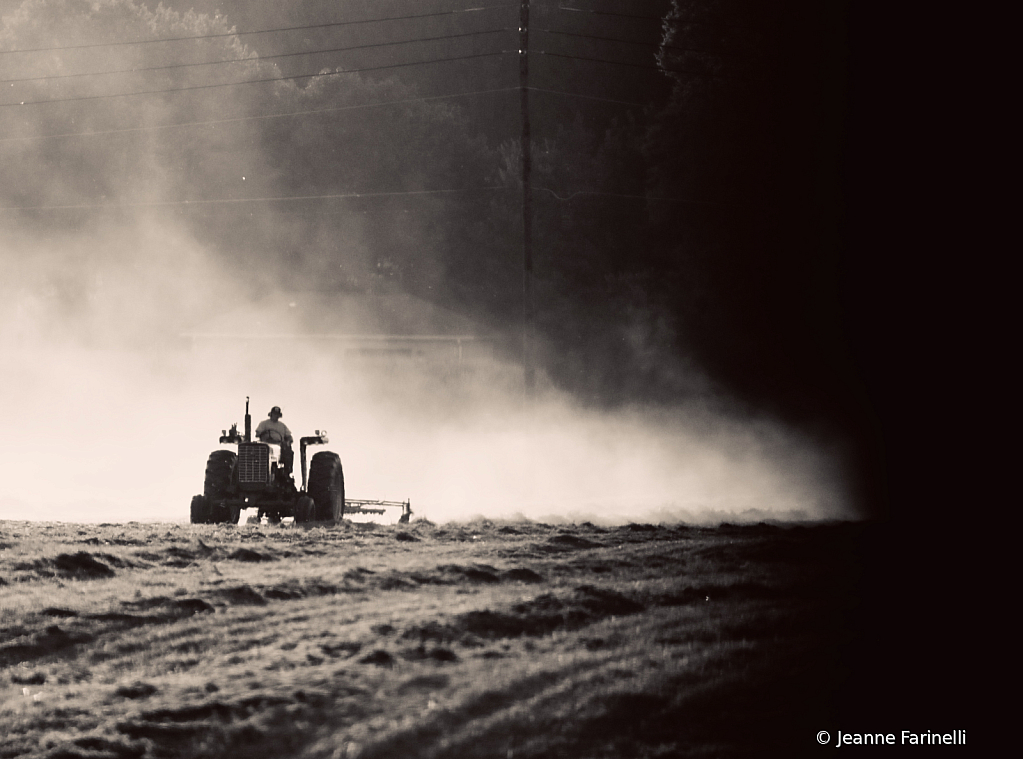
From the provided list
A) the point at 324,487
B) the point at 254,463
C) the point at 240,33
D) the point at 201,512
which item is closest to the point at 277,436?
the point at 254,463

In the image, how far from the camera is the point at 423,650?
12.3 meters

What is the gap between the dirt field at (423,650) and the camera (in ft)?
32.6

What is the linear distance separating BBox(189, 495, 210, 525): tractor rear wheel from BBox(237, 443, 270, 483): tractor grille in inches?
39.9

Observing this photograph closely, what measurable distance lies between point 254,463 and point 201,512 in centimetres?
156

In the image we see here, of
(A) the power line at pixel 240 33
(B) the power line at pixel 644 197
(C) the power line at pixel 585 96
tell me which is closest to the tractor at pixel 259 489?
(B) the power line at pixel 644 197

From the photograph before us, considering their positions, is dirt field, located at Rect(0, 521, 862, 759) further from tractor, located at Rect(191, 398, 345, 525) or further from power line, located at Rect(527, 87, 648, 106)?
power line, located at Rect(527, 87, 648, 106)

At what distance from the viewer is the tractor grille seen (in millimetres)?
25672

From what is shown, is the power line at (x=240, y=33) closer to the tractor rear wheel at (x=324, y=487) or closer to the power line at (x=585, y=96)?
the power line at (x=585, y=96)

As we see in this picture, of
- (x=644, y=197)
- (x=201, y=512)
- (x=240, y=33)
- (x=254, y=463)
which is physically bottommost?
(x=201, y=512)

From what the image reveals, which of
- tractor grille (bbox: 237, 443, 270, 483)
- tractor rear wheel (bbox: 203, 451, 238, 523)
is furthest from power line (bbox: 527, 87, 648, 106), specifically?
tractor rear wheel (bbox: 203, 451, 238, 523)

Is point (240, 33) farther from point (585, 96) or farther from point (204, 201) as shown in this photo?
point (585, 96)

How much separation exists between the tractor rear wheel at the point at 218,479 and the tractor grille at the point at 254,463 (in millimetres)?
268

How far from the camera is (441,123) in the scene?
68.3 m

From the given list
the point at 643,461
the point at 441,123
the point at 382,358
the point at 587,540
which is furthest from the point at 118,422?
the point at 587,540
